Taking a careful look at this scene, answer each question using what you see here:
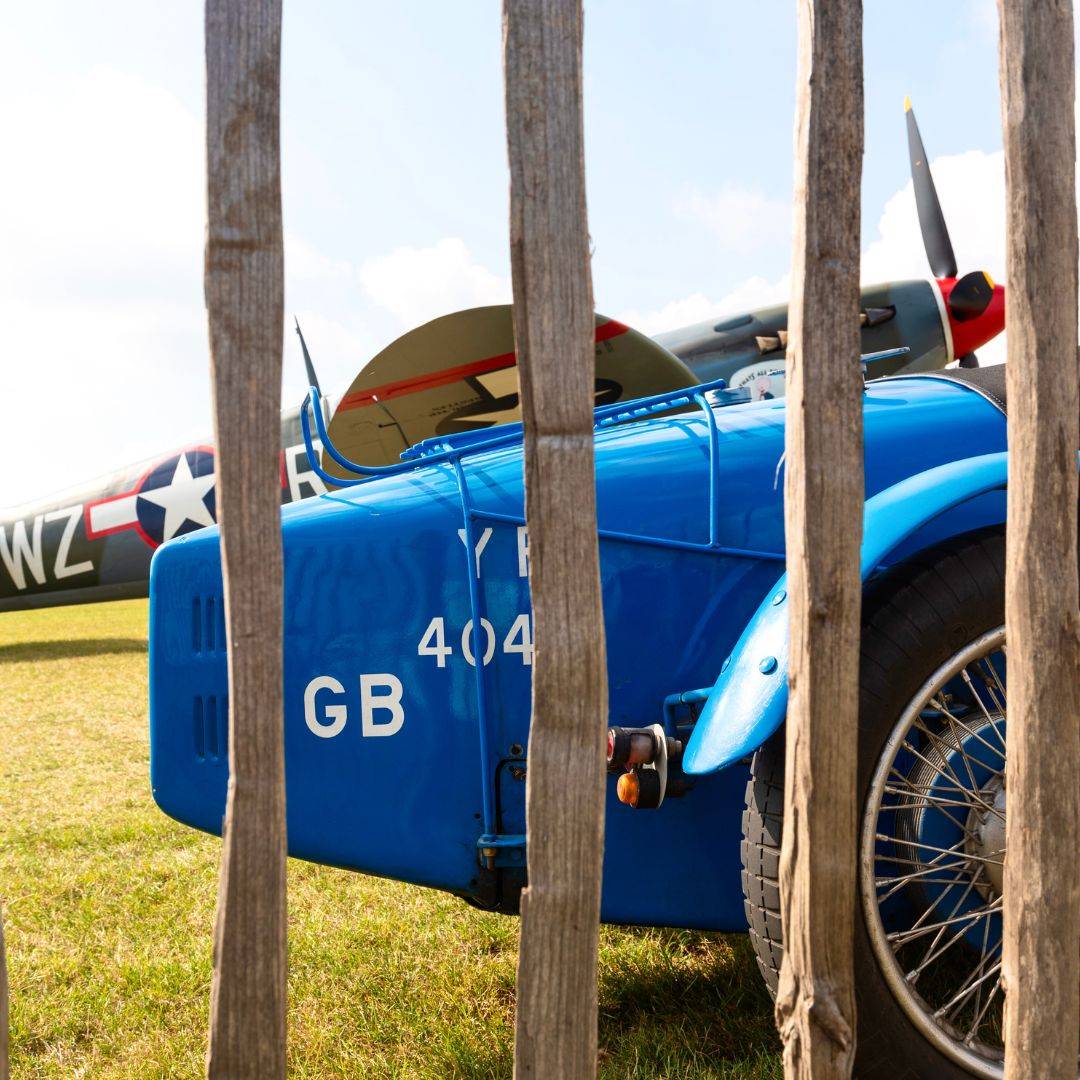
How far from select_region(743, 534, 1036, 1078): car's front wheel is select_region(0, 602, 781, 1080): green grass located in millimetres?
433

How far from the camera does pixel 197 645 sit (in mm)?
2287

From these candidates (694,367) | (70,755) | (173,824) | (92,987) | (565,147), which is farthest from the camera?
(694,367)

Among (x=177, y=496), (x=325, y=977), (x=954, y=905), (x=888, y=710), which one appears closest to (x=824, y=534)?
(x=888, y=710)

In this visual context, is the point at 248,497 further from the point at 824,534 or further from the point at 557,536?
the point at 824,534

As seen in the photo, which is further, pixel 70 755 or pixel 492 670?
pixel 70 755

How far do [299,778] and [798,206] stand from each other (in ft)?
5.22

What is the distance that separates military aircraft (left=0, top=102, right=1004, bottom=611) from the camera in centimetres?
378

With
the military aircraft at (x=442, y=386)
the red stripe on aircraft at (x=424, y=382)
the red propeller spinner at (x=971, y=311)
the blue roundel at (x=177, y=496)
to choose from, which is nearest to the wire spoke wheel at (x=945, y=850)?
the military aircraft at (x=442, y=386)

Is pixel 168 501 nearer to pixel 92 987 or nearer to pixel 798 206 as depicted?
pixel 92 987

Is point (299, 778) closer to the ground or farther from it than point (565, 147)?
closer to the ground

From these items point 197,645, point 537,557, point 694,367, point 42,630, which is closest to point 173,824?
point 197,645

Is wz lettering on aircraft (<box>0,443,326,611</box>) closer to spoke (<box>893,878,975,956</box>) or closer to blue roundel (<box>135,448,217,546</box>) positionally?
blue roundel (<box>135,448,217,546</box>)

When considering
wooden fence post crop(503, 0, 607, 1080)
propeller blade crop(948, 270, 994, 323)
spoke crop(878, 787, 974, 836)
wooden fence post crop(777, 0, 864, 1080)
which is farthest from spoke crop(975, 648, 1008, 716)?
propeller blade crop(948, 270, 994, 323)

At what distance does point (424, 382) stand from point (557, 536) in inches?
96.9
